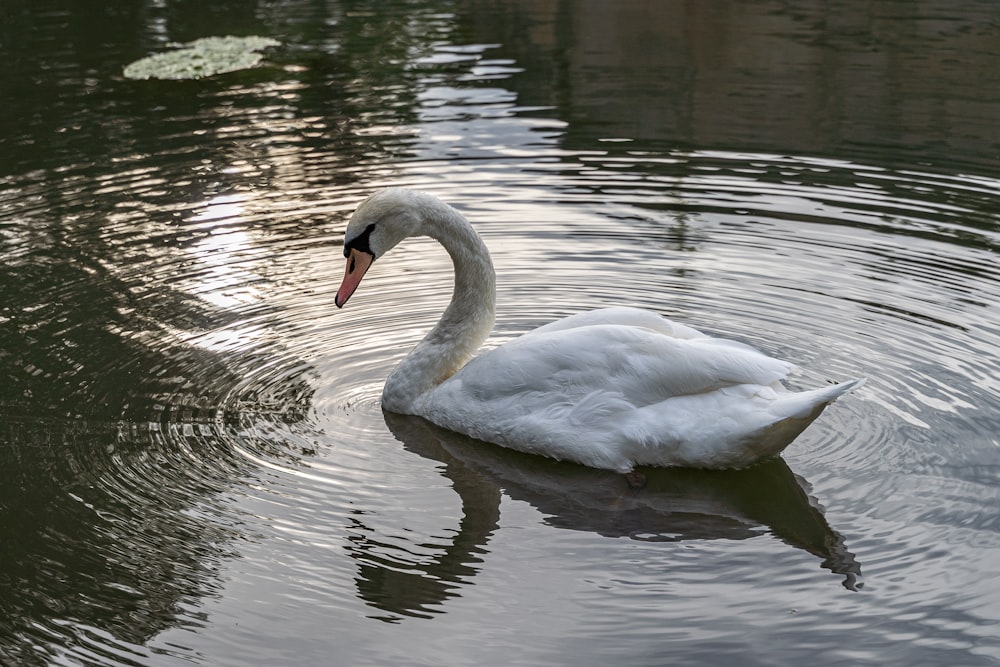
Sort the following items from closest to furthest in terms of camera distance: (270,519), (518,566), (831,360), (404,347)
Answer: (518,566) → (270,519) → (831,360) → (404,347)

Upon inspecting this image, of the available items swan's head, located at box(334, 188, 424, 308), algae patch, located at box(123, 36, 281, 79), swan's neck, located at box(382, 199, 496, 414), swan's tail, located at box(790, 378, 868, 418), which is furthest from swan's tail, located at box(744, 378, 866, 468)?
algae patch, located at box(123, 36, 281, 79)

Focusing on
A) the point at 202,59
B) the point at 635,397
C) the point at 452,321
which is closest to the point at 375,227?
the point at 452,321

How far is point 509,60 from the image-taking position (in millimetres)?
15953

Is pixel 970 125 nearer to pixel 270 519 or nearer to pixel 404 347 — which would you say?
pixel 404 347

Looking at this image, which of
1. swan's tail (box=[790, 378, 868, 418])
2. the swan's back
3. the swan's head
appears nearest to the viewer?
swan's tail (box=[790, 378, 868, 418])

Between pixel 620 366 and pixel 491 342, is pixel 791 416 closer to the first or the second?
pixel 620 366

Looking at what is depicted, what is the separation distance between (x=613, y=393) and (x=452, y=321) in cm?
141

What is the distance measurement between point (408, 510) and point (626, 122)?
7.54m

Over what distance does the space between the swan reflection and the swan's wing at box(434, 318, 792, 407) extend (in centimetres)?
40

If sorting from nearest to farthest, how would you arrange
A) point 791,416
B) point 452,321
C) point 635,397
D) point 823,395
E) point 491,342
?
point 823,395 < point 791,416 < point 635,397 < point 452,321 < point 491,342

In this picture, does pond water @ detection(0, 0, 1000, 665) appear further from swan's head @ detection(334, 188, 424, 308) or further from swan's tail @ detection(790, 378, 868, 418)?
swan's head @ detection(334, 188, 424, 308)

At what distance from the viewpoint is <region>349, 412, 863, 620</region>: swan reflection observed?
535cm

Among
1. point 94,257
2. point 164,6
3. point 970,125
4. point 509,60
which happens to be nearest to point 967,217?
point 970,125

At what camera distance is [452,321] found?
7.23m
